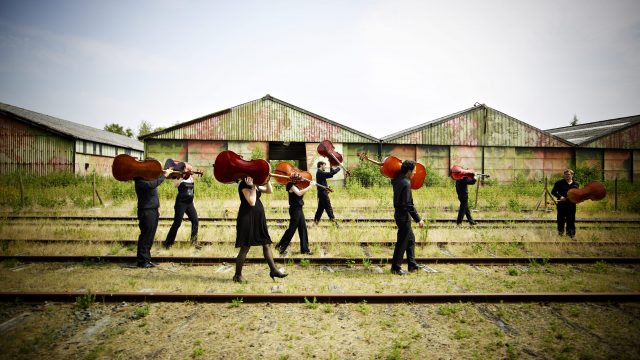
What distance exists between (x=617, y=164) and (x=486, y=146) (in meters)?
11.3

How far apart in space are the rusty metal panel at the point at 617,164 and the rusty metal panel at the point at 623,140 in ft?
1.86

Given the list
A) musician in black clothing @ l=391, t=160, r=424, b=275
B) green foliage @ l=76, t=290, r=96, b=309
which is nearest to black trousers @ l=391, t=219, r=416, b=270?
musician in black clothing @ l=391, t=160, r=424, b=275

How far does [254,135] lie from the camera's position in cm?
2272

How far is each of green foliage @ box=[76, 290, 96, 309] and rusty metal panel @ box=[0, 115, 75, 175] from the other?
2609 cm

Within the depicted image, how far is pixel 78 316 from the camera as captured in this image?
4086mm

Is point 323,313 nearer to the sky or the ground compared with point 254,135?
nearer to the ground

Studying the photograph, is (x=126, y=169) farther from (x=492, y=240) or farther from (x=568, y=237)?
(x=568, y=237)

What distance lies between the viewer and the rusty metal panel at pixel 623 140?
83.1 feet

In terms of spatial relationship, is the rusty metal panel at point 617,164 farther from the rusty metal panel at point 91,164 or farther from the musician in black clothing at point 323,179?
the rusty metal panel at point 91,164

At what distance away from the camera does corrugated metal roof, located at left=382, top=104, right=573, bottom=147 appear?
2452 centimetres

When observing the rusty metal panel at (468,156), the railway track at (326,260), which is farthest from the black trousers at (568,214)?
the rusty metal panel at (468,156)

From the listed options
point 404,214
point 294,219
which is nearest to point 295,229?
point 294,219

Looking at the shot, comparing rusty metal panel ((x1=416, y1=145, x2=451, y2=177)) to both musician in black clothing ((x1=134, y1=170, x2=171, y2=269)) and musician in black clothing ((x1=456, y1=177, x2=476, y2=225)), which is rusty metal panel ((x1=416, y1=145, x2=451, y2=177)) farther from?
musician in black clothing ((x1=134, y1=170, x2=171, y2=269))

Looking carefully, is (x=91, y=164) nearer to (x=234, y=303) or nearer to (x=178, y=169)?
(x=178, y=169)
